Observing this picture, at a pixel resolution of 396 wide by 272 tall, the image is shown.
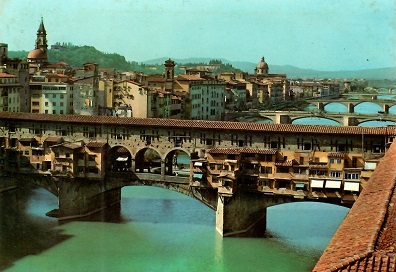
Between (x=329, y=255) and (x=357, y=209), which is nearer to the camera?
(x=329, y=255)

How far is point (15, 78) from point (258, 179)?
68.3 feet

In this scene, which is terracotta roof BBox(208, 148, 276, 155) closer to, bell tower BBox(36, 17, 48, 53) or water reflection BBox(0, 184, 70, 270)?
water reflection BBox(0, 184, 70, 270)

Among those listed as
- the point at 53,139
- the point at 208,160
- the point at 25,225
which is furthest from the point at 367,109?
the point at 25,225

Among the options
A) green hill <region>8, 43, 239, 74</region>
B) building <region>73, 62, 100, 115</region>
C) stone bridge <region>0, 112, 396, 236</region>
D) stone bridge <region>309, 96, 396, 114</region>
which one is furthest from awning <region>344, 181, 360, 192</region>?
green hill <region>8, 43, 239, 74</region>

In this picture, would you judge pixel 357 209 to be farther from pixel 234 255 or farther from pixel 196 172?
pixel 196 172

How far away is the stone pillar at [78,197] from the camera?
21.6 metres

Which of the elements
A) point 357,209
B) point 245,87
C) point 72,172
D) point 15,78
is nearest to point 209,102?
point 245,87

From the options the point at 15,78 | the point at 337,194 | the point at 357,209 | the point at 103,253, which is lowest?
the point at 103,253

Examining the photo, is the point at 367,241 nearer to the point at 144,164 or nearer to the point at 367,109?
the point at 144,164

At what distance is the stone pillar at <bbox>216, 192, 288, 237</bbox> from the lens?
64.0 ft

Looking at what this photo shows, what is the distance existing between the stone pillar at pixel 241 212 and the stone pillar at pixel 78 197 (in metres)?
4.59

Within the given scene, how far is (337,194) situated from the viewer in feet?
61.7

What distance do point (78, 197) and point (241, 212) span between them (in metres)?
5.96

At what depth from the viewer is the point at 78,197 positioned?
21828mm
